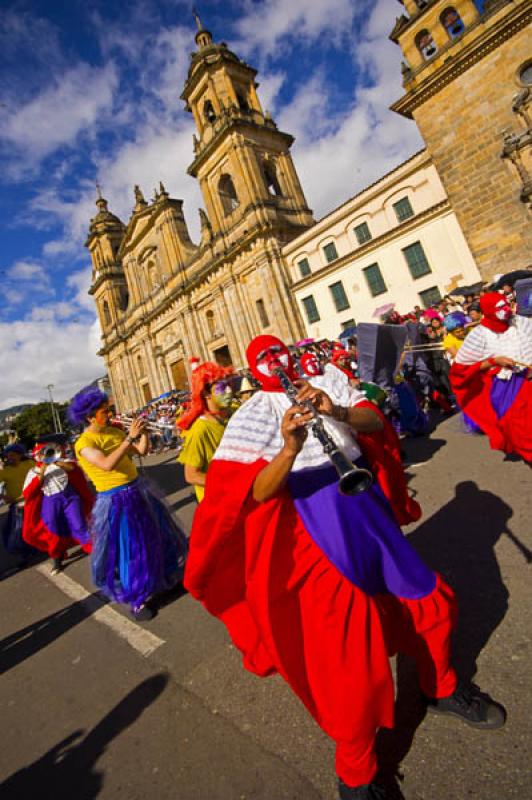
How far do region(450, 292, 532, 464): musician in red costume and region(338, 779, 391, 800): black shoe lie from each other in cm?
340

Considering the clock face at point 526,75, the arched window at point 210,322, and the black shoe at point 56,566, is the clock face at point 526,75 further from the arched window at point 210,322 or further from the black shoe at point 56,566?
the arched window at point 210,322

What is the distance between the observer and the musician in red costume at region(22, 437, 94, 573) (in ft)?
19.5

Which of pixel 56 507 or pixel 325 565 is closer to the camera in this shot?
pixel 325 565

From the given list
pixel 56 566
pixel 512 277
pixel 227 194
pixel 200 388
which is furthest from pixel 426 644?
pixel 227 194

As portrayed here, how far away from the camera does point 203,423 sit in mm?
3771

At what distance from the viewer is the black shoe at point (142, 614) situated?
12.4 feet

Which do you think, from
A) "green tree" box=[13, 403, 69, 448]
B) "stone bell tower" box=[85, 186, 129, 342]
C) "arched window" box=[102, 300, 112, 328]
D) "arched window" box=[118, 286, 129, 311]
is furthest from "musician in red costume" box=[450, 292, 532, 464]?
"green tree" box=[13, 403, 69, 448]

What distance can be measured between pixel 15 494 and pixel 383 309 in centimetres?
1801

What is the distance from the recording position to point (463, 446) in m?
6.24

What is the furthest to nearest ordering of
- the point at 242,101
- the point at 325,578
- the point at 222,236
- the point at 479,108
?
1. the point at 242,101
2. the point at 222,236
3. the point at 479,108
4. the point at 325,578

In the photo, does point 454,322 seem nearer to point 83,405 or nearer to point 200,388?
point 200,388

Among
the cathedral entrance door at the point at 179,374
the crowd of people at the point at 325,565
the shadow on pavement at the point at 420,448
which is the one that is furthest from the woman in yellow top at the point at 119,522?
the cathedral entrance door at the point at 179,374

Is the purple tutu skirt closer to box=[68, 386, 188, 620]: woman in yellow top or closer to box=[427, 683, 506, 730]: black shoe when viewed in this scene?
box=[68, 386, 188, 620]: woman in yellow top

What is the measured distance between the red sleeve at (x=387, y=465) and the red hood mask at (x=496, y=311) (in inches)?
97.0
